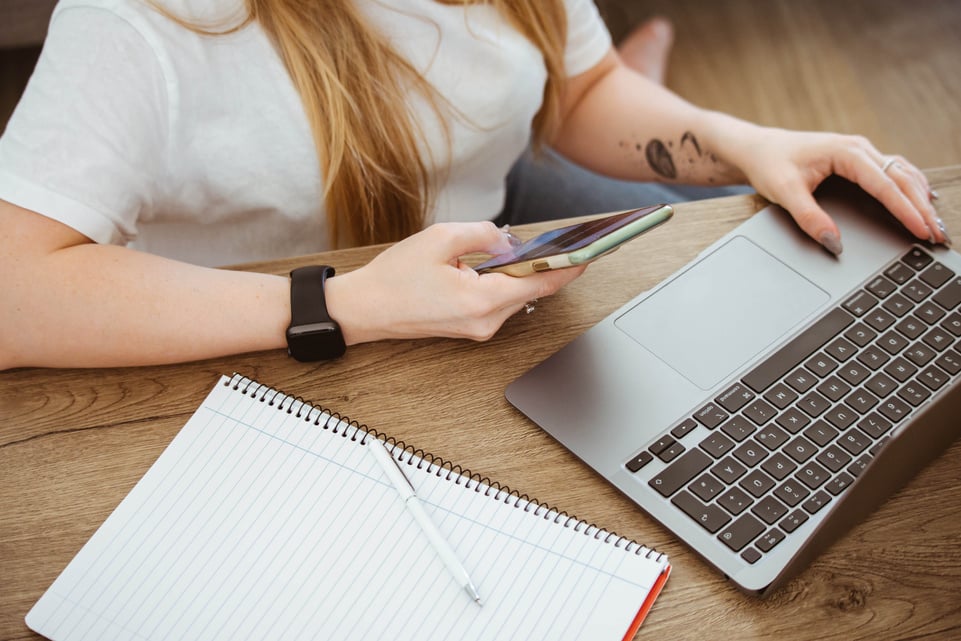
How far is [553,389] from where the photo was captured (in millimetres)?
696

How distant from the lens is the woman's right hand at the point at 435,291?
69 cm

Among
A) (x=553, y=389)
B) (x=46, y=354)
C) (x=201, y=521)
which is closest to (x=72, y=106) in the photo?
(x=46, y=354)

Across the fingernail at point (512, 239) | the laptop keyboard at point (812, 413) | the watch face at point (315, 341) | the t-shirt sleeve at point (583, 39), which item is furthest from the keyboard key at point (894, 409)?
the t-shirt sleeve at point (583, 39)

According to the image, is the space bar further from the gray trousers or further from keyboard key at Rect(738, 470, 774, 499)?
the gray trousers

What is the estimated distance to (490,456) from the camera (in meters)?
0.66

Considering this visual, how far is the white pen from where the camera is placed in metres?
0.58

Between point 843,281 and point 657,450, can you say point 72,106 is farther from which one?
point 843,281

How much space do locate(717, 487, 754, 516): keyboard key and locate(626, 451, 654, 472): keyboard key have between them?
0.19ft

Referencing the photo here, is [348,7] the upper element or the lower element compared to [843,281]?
upper

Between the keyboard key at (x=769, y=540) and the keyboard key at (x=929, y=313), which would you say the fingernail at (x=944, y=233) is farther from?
the keyboard key at (x=769, y=540)

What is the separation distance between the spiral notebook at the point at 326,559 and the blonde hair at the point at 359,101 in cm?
29

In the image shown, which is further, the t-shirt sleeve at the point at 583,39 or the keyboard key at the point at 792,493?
the t-shirt sleeve at the point at 583,39

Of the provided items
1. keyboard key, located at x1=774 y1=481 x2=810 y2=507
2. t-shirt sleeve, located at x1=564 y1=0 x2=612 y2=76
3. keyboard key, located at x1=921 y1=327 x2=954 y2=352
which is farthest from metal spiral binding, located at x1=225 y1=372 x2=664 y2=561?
t-shirt sleeve, located at x1=564 y1=0 x2=612 y2=76

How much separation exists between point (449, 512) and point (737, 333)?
30 cm
